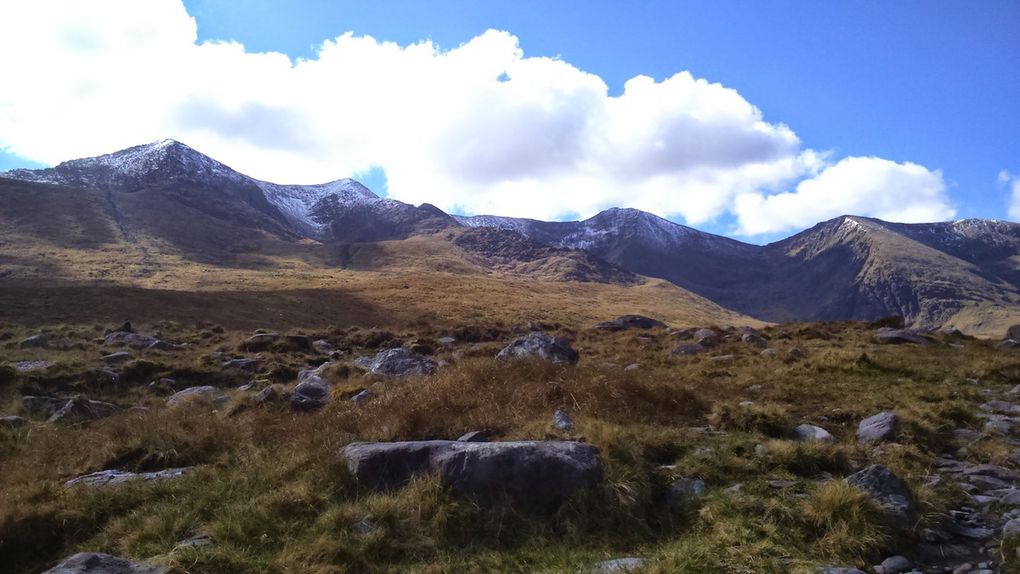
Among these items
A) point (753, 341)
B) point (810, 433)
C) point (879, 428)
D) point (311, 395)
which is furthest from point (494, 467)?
point (753, 341)

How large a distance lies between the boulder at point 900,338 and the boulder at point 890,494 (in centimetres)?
1839

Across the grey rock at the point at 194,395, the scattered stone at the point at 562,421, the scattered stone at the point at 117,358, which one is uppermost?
the scattered stone at the point at 562,421

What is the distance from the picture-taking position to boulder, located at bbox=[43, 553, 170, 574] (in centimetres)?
546

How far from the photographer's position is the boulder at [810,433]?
30.0 feet

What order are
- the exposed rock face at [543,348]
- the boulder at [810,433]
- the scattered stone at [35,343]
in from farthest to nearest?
1. the scattered stone at [35,343]
2. the exposed rock face at [543,348]
3. the boulder at [810,433]

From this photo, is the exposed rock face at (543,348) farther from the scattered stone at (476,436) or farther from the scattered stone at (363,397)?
the scattered stone at (476,436)

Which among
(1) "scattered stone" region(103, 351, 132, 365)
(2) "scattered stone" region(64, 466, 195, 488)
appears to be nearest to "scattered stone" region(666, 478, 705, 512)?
(2) "scattered stone" region(64, 466, 195, 488)

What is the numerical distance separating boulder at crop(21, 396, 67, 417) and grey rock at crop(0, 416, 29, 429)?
2.75 feet

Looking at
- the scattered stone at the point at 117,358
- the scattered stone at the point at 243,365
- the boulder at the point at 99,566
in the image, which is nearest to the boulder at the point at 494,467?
the boulder at the point at 99,566

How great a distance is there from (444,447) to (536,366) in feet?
16.1

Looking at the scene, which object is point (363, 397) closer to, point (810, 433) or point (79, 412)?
point (79, 412)

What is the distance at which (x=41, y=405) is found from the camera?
463 inches

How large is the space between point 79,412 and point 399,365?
7.41m

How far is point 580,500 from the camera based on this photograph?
678 cm
